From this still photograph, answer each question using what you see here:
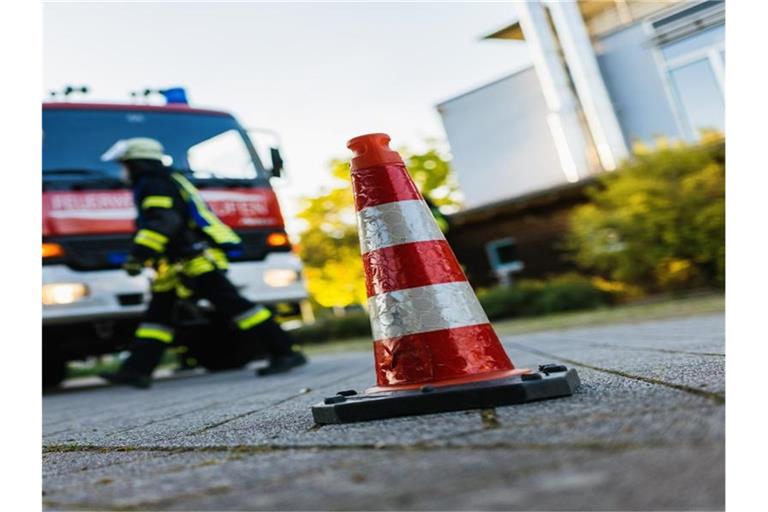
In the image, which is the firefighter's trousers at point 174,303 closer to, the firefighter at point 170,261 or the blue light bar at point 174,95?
the firefighter at point 170,261

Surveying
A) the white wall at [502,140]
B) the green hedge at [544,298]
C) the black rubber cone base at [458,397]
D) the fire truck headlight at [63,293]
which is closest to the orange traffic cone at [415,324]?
the black rubber cone base at [458,397]

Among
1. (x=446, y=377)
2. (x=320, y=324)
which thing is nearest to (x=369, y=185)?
(x=446, y=377)

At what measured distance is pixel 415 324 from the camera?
89.2 inches

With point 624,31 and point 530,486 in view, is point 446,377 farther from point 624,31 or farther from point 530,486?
point 624,31

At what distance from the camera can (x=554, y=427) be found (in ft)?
5.13

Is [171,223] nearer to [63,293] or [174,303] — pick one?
[174,303]

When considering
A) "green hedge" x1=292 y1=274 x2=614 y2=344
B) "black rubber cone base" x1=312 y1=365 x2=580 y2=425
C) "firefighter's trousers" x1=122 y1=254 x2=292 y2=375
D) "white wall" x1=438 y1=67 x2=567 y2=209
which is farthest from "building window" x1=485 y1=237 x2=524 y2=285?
"black rubber cone base" x1=312 y1=365 x2=580 y2=425

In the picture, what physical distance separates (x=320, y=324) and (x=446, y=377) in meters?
16.5

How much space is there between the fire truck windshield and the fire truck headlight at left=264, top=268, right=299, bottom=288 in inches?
38.2

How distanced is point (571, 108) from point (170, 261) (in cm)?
1578

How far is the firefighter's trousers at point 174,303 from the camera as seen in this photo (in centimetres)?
586

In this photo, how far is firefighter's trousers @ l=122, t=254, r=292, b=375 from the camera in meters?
5.86

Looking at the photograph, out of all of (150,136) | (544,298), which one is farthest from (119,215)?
(544,298)

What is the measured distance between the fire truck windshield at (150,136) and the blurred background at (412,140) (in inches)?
0.8
